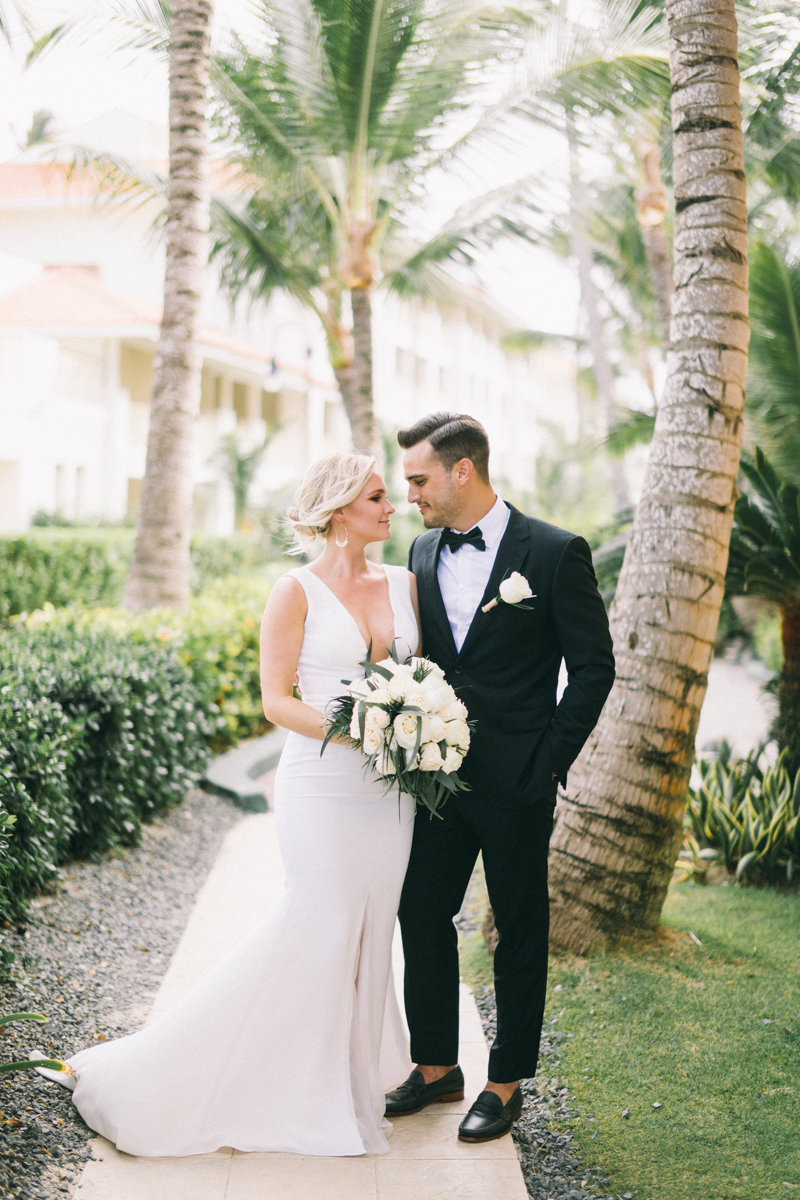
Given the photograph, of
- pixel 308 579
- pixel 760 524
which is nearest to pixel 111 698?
pixel 308 579

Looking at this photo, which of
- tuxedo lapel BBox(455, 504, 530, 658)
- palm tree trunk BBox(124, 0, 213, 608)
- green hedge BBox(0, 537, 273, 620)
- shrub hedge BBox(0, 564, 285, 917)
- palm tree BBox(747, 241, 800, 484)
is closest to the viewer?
tuxedo lapel BBox(455, 504, 530, 658)

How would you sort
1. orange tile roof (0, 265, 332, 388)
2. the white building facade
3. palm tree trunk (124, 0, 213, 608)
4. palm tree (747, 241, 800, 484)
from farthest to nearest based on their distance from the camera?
orange tile roof (0, 265, 332, 388) < the white building facade < palm tree (747, 241, 800, 484) < palm tree trunk (124, 0, 213, 608)

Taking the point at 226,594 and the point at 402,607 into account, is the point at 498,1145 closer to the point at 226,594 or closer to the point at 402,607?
the point at 402,607

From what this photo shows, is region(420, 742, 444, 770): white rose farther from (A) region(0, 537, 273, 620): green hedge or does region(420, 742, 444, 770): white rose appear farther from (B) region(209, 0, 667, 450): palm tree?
(A) region(0, 537, 273, 620): green hedge

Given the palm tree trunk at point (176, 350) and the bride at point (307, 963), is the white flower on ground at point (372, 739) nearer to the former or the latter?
the bride at point (307, 963)

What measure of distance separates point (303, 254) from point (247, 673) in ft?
21.4

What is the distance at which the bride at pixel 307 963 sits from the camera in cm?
312

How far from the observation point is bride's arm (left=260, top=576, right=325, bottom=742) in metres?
3.16

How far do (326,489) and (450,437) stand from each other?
0.43 m

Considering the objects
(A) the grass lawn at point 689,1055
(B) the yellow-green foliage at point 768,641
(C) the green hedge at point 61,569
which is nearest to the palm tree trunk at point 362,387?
(C) the green hedge at point 61,569

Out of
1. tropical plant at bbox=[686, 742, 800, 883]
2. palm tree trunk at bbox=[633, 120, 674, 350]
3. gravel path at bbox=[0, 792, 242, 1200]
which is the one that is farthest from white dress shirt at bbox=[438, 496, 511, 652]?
palm tree trunk at bbox=[633, 120, 674, 350]

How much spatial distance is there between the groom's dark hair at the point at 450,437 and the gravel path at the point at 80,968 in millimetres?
2360

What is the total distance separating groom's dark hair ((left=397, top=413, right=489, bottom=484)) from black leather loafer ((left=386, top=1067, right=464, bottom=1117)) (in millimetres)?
2033

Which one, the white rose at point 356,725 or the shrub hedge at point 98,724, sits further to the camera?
the shrub hedge at point 98,724
